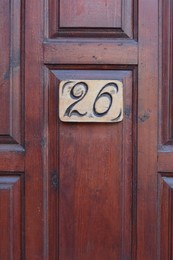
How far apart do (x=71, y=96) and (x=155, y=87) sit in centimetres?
23

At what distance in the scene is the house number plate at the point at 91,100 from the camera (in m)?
1.25

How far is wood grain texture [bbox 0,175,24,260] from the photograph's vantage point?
4.23ft

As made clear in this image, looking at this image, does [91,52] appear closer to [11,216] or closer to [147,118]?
[147,118]

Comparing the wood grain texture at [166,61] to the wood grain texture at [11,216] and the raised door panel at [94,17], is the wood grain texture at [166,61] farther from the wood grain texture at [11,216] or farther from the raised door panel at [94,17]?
the wood grain texture at [11,216]

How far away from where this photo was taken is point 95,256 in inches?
50.5

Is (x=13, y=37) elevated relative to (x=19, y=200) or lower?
elevated

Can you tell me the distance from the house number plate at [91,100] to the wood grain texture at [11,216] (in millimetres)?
236

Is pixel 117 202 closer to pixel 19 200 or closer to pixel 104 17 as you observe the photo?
pixel 19 200

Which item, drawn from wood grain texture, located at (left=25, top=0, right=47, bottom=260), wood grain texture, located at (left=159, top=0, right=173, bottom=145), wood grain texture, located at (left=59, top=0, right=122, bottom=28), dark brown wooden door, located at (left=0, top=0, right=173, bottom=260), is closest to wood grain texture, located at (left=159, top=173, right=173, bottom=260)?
dark brown wooden door, located at (left=0, top=0, right=173, bottom=260)

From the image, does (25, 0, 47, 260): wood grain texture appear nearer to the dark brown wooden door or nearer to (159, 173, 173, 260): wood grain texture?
the dark brown wooden door

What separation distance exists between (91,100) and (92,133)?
95 mm

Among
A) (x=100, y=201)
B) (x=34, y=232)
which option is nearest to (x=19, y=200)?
(x=34, y=232)

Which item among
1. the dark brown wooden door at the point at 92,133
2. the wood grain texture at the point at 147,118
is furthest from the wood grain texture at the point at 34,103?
the wood grain texture at the point at 147,118

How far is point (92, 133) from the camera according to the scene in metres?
1.28
